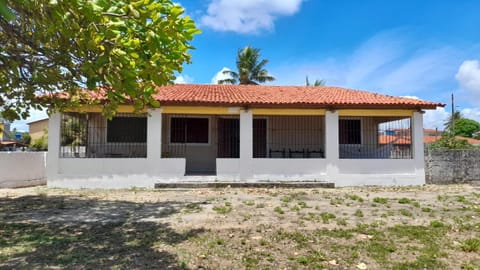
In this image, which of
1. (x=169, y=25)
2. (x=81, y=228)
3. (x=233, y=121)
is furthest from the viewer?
Answer: (x=233, y=121)

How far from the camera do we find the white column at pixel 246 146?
1182 centimetres

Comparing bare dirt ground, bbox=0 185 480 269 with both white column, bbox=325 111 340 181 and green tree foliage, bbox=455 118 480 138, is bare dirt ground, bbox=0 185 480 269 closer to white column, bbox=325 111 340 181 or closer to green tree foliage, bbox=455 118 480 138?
white column, bbox=325 111 340 181

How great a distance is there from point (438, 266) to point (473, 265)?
47 cm

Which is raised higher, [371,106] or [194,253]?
[371,106]

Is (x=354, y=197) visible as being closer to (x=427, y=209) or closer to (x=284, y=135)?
(x=427, y=209)

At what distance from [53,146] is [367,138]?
12516 mm

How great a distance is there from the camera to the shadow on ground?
4316 mm

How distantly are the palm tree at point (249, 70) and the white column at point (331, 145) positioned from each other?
73.5 ft

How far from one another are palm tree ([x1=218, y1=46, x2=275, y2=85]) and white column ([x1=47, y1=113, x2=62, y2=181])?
924 inches

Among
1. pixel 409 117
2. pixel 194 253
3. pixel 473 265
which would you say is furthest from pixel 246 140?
pixel 473 265

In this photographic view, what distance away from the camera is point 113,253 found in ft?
15.2

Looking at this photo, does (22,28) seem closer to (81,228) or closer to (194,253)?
(81,228)

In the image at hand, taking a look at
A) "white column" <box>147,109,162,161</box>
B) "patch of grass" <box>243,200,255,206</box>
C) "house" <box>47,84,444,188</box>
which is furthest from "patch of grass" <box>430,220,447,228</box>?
"white column" <box>147,109,162,161</box>

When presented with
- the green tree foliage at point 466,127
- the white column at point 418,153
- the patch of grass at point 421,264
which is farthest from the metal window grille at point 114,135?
the green tree foliage at point 466,127
